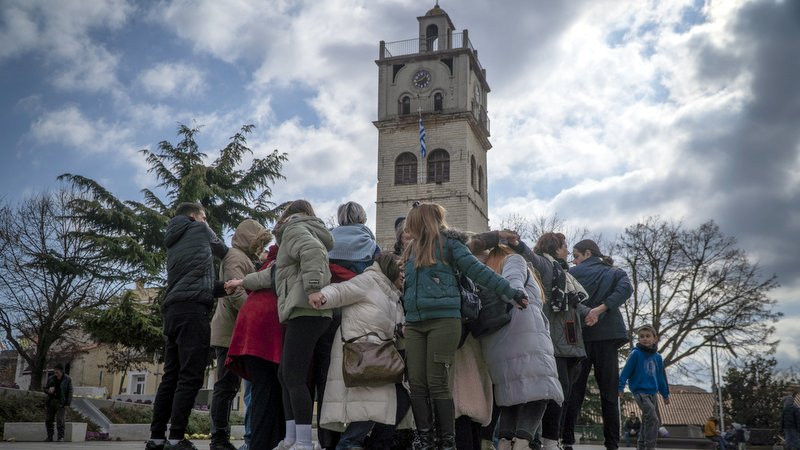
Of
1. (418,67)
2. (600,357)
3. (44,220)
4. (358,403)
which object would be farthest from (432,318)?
(418,67)

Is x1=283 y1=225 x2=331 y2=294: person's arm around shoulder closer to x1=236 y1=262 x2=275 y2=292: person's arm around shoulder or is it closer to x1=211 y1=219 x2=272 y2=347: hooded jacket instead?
x1=236 y1=262 x2=275 y2=292: person's arm around shoulder

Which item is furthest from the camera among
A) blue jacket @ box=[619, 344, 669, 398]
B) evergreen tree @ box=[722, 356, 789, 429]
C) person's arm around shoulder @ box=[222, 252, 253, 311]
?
evergreen tree @ box=[722, 356, 789, 429]

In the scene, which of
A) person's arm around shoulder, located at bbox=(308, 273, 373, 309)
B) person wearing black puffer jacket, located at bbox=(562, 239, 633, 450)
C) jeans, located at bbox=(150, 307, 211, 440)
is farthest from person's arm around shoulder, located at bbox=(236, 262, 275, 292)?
person wearing black puffer jacket, located at bbox=(562, 239, 633, 450)

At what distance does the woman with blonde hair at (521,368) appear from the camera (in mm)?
5406

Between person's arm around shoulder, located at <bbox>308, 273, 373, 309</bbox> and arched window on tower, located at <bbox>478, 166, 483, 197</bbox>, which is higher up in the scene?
arched window on tower, located at <bbox>478, 166, 483, 197</bbox>

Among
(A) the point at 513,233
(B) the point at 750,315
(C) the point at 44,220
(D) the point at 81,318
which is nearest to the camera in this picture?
(A) the point at 513,233

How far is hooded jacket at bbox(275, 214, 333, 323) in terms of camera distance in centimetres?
527

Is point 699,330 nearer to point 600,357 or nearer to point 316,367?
point 600,357

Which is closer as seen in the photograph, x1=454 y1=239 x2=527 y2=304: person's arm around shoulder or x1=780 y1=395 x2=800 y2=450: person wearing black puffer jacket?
x1=454 y1=239 x2=527 y2=304: person's arm around shoulder

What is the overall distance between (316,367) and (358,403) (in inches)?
23.0

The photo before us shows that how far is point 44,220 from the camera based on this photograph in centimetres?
2803

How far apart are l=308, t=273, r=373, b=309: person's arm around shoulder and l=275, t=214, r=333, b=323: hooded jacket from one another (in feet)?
0.19

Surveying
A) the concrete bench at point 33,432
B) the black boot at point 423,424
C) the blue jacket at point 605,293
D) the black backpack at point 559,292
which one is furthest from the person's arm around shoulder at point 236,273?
the concrete bench at point 33,432

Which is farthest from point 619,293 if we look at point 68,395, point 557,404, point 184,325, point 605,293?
point 68,395
